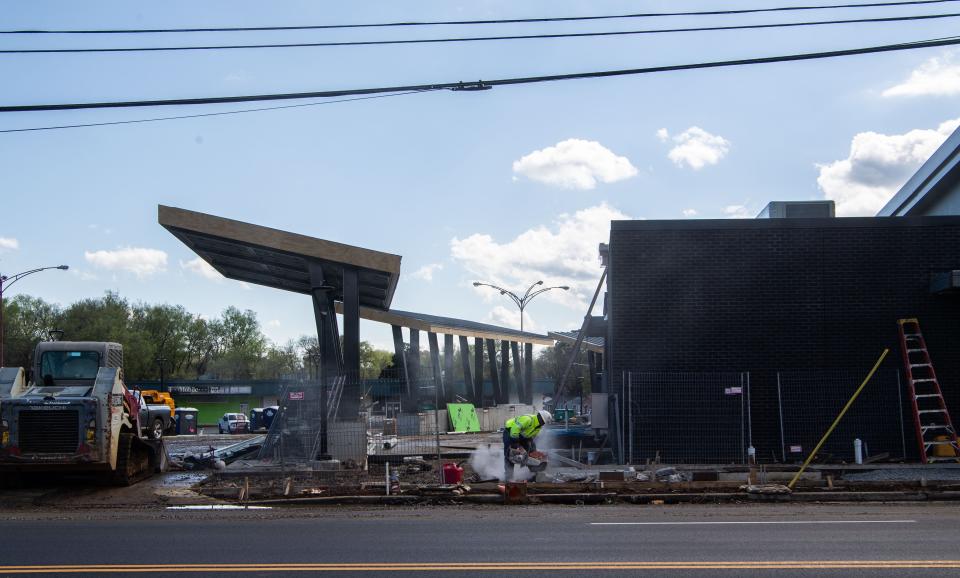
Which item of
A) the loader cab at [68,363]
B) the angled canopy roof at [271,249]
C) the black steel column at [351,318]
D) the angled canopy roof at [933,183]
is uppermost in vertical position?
the angled canopy roof at [933,183]

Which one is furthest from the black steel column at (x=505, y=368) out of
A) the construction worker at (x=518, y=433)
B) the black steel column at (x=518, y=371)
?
the construction worker at (x=518, y=433)

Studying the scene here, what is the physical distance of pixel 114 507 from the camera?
1559 cm

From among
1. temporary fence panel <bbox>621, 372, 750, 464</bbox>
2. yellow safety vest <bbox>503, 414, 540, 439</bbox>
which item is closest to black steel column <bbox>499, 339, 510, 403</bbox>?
temporary fence panel <bbox>621, 372, 750, 464</bbox>

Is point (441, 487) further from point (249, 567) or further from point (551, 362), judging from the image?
point (551, 362)

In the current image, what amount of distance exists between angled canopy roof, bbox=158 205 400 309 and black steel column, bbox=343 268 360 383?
12.5 inches

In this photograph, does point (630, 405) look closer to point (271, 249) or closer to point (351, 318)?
point (351, 318)

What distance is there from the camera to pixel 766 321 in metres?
20.6

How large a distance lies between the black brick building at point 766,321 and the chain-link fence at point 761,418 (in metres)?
0.03

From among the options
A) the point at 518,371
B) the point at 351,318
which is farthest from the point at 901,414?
the point at 518,371

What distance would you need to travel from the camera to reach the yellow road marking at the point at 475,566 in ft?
28.0

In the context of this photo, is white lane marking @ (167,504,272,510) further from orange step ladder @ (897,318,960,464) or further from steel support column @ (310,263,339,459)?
orange step ladder @ (897,318,960,464)

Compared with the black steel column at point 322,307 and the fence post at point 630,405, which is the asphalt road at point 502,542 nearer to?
the fence post at point 630,405

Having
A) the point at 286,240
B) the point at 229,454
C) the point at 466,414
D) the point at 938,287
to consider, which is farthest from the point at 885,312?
the point at 466,414

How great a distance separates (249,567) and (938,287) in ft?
54.5
